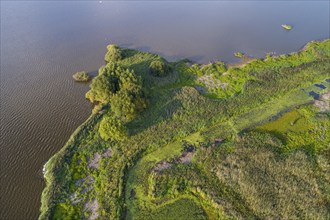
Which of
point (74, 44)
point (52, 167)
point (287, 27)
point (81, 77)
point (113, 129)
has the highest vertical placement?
point (74, 44)

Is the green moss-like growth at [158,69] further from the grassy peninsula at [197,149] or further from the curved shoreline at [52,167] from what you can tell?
the curved shoreline at [52,167]

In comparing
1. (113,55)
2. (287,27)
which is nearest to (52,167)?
(113,55)

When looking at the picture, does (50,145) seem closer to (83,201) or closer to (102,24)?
(83,201)

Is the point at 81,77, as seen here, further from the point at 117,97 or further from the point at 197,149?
the point at 197,149

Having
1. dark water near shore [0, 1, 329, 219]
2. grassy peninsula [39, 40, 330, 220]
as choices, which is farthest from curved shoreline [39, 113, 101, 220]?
dark water near shore [0, 1, 329, 219]

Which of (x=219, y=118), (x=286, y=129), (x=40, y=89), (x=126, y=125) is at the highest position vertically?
(x=40, y=89)

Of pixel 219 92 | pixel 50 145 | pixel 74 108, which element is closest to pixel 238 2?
pixel 219 92
